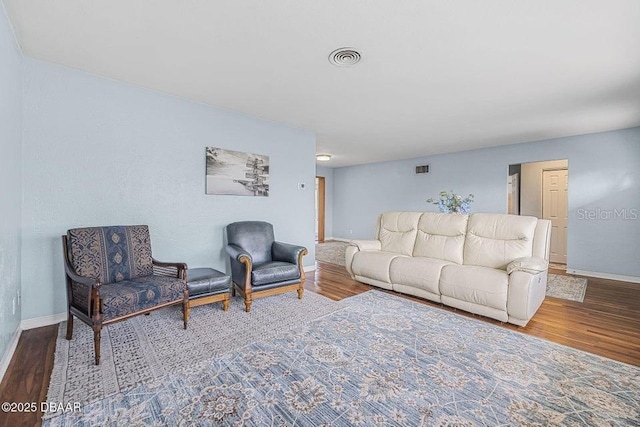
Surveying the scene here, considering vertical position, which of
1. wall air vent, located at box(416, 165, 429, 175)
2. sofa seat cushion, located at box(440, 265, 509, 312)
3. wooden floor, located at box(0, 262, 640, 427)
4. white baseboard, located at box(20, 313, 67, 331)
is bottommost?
wooden floor, located at box(0, 262, 640, 427)

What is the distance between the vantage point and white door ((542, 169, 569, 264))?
593 centimetres

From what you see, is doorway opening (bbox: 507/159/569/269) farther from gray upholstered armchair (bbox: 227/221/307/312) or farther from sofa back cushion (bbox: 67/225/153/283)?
sofa back cushion (bbox: 67/225/153/283)

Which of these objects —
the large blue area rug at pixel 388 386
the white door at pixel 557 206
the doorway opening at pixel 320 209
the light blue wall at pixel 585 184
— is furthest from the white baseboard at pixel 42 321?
the white door at pixel 557 206

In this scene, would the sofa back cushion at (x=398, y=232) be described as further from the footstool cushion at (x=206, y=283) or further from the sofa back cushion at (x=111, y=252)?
the sofa back cushion at (x=111, y=252)

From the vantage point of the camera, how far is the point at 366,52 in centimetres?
236

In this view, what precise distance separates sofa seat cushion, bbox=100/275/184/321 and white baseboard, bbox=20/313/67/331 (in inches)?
29.8

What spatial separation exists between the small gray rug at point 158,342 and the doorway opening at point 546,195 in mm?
5490

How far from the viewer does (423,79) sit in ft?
9.32

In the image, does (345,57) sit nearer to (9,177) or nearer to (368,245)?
(368,245)

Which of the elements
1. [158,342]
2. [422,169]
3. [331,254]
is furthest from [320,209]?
[158,342]

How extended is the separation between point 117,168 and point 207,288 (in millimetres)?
1560

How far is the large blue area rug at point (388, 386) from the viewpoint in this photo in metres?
1.50

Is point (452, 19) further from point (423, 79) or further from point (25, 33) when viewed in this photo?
point (25, 33)

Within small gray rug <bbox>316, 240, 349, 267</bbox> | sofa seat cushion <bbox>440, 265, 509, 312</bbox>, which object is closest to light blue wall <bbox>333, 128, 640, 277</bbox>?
small gray rug <bbox>316, 240, 349, 267</bbox>
